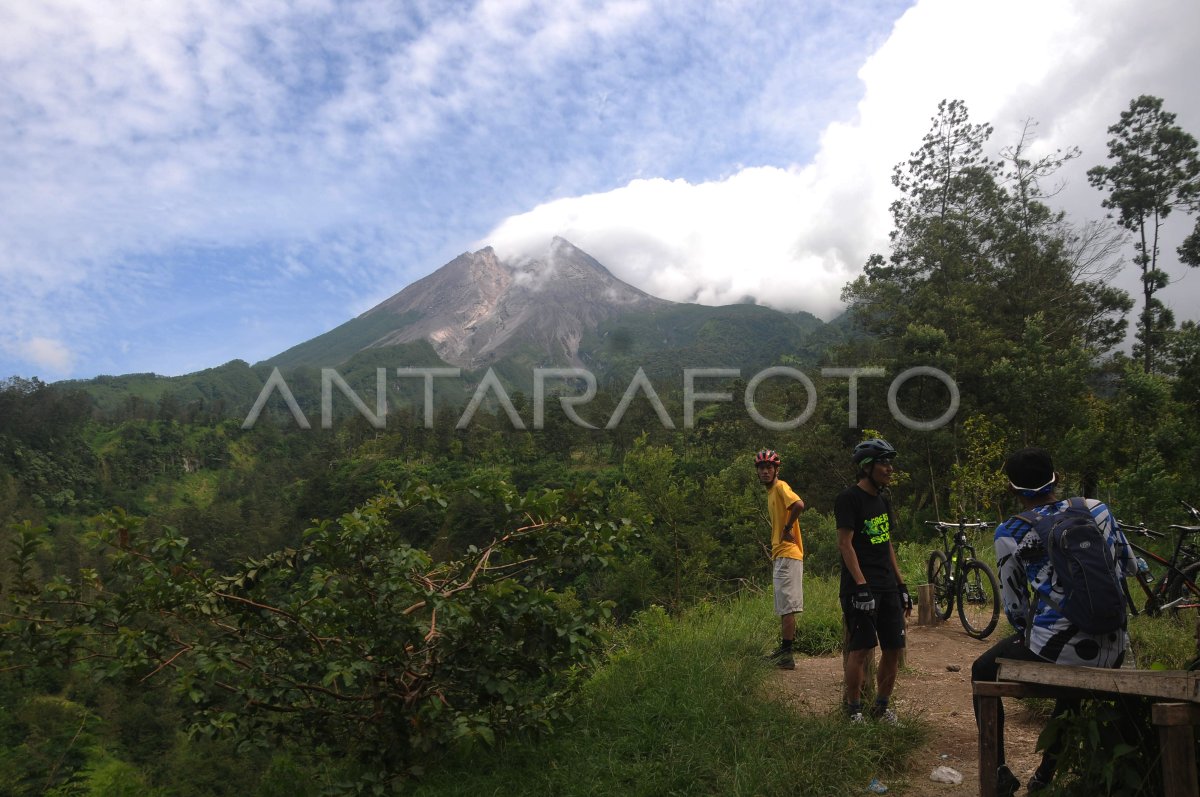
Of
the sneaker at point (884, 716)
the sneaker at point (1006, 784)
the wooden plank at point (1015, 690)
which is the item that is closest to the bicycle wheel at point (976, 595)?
the sneaker at point (884, 716)

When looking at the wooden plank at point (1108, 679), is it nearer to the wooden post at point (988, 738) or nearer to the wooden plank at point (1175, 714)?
the wooden plank at point (1175, 714)

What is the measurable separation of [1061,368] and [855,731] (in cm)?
1536

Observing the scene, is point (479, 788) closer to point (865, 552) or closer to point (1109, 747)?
point (865, 552)

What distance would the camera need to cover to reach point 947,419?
727 inches

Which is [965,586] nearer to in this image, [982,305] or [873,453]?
[873,453]

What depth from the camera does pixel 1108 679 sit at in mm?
2301

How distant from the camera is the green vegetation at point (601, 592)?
3.75 meters

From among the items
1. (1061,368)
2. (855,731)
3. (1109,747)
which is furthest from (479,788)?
(1061,368)

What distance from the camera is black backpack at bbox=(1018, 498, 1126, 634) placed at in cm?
242

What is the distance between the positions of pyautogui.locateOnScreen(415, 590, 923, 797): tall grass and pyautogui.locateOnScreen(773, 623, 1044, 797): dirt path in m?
0.14

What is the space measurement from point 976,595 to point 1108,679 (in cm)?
438

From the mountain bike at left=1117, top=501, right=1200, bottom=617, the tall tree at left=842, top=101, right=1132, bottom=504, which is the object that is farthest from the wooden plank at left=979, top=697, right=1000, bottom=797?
the tall tree at left=842, top=101, right=1132, bottom=504

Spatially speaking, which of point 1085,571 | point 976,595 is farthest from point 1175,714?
point 976,595

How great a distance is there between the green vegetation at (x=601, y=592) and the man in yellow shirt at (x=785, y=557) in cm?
28
